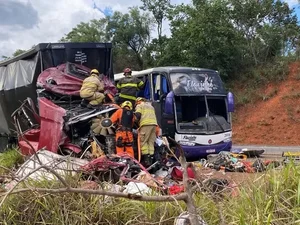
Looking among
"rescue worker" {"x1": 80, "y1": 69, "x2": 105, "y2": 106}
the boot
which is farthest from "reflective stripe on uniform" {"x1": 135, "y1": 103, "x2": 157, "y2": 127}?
"rescue worker" {"x1": 80, "y1": 69, "x2": 105, "y2": 106}

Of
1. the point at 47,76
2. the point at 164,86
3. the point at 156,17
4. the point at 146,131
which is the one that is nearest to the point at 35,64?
the point at 47,76

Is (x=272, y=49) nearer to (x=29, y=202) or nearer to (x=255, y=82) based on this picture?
(x=255, y=82)

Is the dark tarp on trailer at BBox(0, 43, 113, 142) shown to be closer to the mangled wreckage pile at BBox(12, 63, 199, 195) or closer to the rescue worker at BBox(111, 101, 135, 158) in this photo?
the mangled wreckage pile at BBox(12, 63, 199, 195)

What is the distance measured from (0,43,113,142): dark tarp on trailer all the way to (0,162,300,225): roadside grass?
20.0 feet

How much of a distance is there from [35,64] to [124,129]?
3563 mm

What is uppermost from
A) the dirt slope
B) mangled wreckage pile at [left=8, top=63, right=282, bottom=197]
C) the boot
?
mangled wreckage pile at [left=8, top=63, right=282, bottom=197]

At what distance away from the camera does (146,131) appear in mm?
7844

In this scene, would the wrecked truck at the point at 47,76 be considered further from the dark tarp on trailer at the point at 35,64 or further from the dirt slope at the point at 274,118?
the dirt slope at the point at 274,118

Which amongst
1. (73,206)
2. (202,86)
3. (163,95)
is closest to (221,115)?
(202,86)

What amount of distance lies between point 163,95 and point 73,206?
278 inches

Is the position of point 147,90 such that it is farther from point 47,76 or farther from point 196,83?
point 47,76

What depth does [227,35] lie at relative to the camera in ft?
80.5

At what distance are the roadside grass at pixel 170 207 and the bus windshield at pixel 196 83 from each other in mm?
6726

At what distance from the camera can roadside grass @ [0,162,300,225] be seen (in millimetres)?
3100
